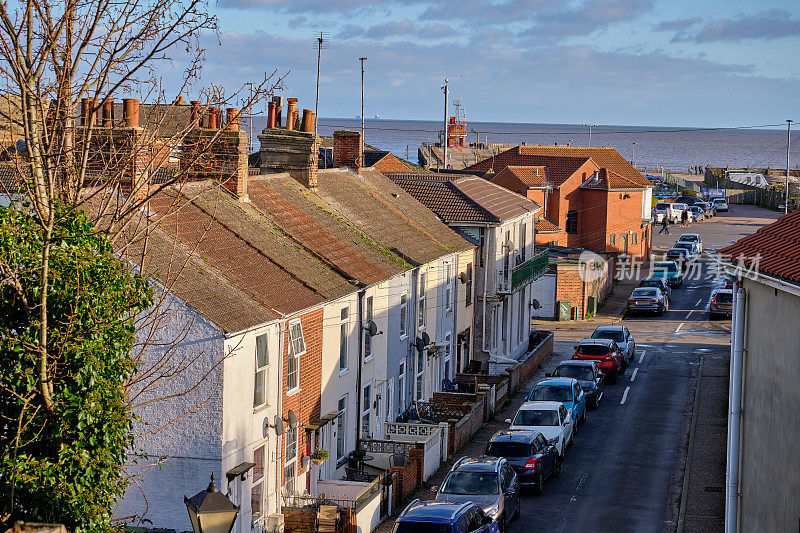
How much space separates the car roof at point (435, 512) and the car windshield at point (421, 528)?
0.07 m

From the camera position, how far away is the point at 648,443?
101 ft

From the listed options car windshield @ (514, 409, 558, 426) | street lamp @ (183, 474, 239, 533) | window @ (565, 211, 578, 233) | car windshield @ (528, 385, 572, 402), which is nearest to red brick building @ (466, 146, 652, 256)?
window @ (565, 211, 578, 233)

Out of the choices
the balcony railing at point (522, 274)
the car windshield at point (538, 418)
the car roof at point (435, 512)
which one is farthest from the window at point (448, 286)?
the car roof at point (435, 512)

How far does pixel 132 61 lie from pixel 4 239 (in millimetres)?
2662

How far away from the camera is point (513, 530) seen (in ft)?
75.4

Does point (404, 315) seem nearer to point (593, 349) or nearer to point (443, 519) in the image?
point (593, 349)

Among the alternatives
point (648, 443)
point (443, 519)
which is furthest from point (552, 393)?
point (443, 519)

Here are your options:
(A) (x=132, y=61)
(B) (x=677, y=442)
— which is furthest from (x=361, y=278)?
(A) (x=132, y=61)

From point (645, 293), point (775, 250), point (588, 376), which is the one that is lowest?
point (588, 376)

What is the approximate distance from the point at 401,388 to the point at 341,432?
210 inches

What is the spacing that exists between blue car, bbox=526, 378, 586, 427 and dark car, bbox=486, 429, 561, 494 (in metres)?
4.76

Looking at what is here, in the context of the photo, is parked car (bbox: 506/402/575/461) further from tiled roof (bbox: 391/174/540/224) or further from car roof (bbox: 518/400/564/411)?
tiled roof (bbox: 391/174/540/224)

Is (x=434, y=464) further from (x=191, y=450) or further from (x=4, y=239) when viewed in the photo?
(x=4, y=239)

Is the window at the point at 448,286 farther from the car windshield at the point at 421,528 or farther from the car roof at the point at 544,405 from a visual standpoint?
the car windshield at the point at 421,528
